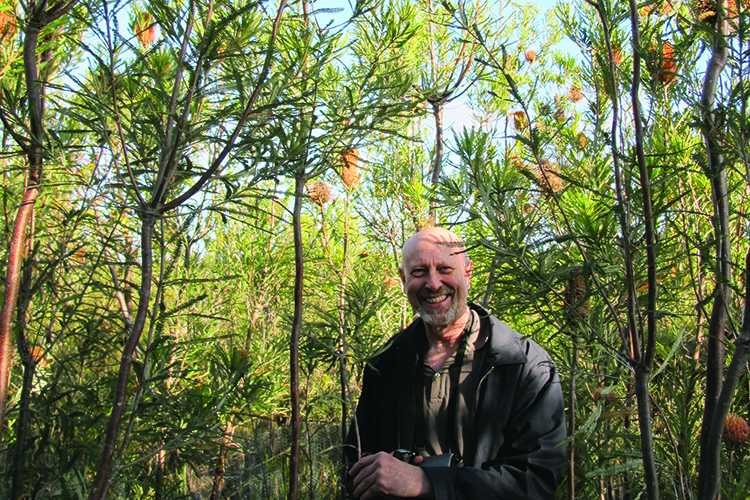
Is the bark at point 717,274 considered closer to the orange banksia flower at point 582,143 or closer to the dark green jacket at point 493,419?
the dark green jacket at point 493,419

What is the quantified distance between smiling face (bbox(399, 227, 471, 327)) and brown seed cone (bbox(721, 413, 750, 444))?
829 millimetres

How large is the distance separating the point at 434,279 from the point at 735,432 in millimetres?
955

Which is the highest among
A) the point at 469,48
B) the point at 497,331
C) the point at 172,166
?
the point at 469,48

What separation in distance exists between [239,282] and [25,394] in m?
1.88

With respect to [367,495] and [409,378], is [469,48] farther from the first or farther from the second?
[367,495]

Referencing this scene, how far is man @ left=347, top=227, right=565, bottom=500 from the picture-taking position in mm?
1484

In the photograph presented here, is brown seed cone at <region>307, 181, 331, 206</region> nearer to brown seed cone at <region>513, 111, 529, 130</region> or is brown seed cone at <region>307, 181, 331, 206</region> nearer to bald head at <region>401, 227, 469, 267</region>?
bald head at <region>401, 227, 469, 267</region>

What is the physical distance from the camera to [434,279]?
1.95 m

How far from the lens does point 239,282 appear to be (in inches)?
129

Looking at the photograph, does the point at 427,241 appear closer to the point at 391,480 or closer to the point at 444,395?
the point at 444,395

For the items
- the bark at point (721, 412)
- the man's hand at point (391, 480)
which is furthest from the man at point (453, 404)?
the bark at point (721, 412)

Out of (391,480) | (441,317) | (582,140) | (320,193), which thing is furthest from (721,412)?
(320,193)

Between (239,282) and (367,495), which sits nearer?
(367,495)

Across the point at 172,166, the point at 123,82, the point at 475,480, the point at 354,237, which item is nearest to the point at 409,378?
the point at 475,480
